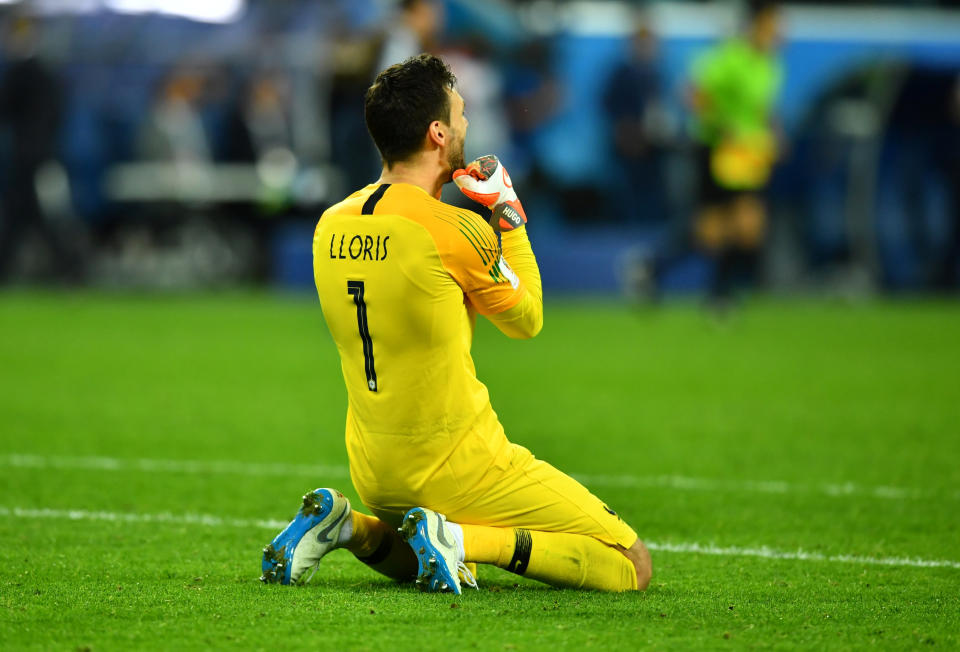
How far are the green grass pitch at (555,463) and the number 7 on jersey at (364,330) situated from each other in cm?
62

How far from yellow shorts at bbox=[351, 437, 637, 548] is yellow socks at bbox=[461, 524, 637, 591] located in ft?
0.12

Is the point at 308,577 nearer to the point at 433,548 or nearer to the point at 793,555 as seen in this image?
the point at 433,548

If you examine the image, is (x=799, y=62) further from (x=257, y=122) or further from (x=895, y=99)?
(x=257, y=122)

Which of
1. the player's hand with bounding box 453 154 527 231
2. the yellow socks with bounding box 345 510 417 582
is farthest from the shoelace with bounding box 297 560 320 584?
the player's hand with bounding box 453 154 527 231

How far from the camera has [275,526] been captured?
520 cm

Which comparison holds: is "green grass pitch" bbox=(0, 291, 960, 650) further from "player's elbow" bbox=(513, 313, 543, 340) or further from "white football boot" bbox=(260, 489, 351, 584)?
"player's elbow" bbox=(513, 313, 543, 340)

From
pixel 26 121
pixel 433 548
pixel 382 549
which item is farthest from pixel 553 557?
pixel 26 121

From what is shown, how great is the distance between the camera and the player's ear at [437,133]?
4.00 meters

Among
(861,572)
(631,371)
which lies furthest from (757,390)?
(861,572)

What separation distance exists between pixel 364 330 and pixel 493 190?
0.56 m

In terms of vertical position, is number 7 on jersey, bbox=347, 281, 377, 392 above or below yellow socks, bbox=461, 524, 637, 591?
above

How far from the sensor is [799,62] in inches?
727

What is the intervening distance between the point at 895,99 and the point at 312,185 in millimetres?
7687

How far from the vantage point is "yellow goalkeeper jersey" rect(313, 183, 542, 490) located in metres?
3.94
